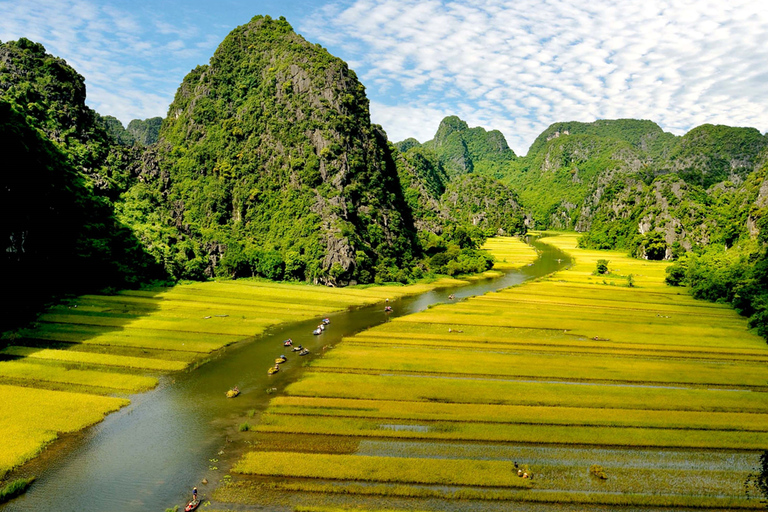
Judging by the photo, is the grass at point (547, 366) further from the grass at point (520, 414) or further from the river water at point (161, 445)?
the grass at point (520, 414)

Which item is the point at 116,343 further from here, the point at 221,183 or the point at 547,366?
the point at 221,183

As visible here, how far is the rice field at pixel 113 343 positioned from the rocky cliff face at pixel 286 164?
2217cm

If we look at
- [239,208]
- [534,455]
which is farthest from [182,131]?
[534,455]

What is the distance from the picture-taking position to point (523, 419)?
3828 centimetres

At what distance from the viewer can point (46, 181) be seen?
8900 centimetres

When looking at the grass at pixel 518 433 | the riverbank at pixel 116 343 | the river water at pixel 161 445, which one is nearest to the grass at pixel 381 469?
the river water at pixel 161 445

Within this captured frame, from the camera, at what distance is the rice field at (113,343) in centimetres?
3794

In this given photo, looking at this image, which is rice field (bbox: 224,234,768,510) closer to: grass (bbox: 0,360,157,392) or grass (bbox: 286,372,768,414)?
grass (bbox: 286,372,768,414)

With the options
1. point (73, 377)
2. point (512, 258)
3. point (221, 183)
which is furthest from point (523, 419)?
point (512, 258)

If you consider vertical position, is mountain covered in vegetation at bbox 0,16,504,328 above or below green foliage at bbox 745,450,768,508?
above

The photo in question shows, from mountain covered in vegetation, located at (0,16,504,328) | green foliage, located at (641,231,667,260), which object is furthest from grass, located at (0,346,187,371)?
green foliage, located at (641,231,667,260)

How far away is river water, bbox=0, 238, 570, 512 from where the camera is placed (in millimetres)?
27938

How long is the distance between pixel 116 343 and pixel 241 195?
84679 millimetres

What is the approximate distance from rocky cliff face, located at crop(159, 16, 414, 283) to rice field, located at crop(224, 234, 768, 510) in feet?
176
